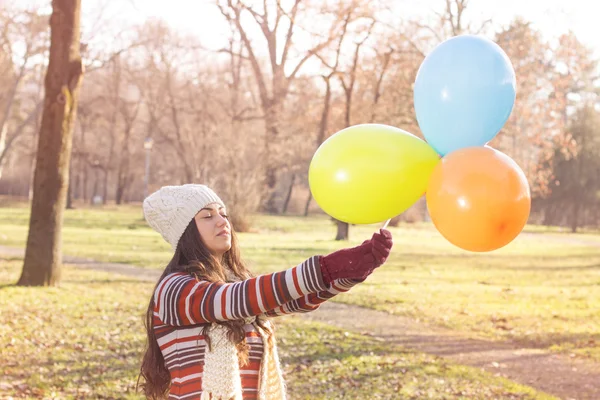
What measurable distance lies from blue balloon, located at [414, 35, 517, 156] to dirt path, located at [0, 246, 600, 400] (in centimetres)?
453

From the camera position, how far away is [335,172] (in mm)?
2744

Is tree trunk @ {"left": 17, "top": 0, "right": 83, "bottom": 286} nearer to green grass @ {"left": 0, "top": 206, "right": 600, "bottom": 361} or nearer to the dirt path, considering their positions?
green grass @ {"left": 0, "top": 206, "right": 600, "bottom": 361}

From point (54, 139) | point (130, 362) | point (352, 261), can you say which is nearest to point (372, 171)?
point (352, 261)

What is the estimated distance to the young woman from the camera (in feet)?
7.34

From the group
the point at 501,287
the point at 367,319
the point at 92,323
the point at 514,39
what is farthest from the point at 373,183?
the point at 514,39

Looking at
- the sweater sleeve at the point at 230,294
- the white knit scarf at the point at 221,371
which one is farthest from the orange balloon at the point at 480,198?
the white knit scarf at the point at 221,371

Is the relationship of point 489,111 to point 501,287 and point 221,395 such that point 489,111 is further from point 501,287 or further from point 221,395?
point 501,287

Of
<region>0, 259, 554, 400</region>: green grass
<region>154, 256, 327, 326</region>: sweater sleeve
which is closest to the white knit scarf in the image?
<region>154, 256, 327, 326</region>: sweater sleeve

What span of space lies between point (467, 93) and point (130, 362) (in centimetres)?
512

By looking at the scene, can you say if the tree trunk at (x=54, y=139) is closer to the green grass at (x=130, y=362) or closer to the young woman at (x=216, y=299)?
the green grass at (x=130, y=362)

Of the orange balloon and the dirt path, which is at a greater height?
the orange balloon

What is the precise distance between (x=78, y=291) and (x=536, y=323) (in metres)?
7.18

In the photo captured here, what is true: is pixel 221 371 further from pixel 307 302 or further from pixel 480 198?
pixel 480 198

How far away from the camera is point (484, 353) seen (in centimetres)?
801
